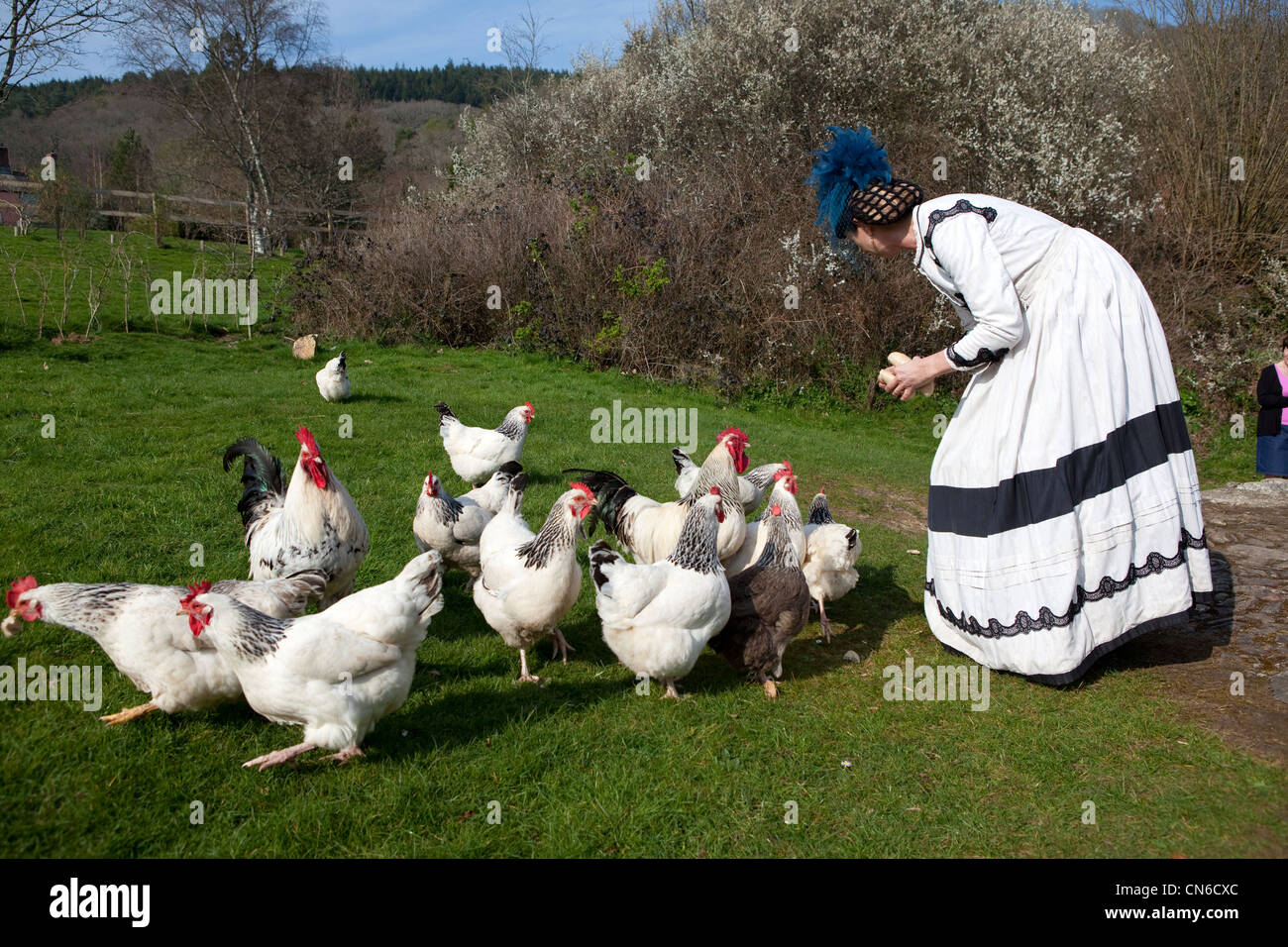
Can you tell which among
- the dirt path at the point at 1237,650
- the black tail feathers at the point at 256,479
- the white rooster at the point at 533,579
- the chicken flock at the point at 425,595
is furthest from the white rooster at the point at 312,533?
→ the dirt path at the point at 1237,650

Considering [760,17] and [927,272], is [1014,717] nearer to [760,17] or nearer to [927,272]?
[927,272]

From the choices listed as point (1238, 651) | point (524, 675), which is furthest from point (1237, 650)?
point (524, 675)

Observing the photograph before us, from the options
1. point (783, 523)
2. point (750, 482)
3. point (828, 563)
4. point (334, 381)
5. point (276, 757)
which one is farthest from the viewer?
point (334, 381)

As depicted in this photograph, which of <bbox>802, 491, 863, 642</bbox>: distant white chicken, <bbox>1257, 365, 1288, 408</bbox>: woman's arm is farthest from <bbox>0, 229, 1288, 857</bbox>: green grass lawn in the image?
<bbox>1257, 365, 1288, 408</bbox>: woman's arm

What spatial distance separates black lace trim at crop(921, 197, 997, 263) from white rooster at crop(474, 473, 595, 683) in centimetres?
260

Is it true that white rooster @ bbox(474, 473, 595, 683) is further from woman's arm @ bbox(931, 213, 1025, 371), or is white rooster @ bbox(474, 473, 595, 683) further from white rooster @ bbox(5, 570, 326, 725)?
woman's arm @ bbox(931, 213, 1025, 371)

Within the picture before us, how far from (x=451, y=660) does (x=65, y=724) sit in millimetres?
2016

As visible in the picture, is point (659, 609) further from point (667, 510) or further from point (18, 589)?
point (18, 589)

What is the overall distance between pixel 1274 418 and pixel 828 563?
23.6 feet

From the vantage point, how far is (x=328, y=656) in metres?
3.72

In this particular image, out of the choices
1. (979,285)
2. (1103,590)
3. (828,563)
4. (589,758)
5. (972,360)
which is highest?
(979,285)
